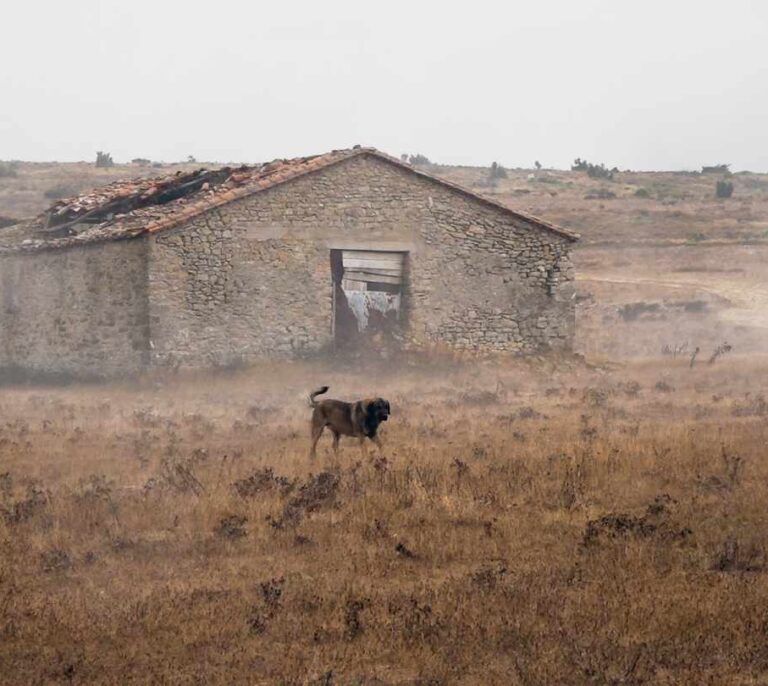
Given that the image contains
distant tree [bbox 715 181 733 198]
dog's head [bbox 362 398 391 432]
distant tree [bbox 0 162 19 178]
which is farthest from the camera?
distant tree [bbox 0 162 19 178]

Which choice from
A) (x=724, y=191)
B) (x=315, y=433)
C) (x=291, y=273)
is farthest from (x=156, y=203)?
(x=724, y=191)

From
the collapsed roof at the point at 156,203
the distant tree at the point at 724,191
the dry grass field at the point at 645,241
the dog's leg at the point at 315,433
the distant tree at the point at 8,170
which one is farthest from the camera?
the distant tree at the point at 8,170

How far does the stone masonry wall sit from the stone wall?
683 mm

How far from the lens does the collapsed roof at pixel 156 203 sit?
2148 centimetres

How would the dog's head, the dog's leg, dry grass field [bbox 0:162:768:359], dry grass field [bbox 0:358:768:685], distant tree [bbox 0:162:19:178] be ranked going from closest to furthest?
dry grass field [bbox 0:358:768:685]
the dog's head
the dog's leg
dry grass field [bbox 0:162:768:359]
distant tree [bbox 0:162:19:178]

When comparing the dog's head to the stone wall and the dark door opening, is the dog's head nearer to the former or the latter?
the stone wall

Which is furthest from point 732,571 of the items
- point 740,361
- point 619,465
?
point 740,361

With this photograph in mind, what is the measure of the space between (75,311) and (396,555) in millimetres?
16277

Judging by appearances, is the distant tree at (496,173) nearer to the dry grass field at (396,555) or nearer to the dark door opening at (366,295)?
the dark door opening at (366,295)

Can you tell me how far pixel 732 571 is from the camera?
729cm

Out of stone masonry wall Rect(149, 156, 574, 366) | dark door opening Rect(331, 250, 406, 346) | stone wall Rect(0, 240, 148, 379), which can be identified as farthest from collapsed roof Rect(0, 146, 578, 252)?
dark door opening Rect(331, 250, 406, 346)

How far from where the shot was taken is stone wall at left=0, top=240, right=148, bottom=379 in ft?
69.9

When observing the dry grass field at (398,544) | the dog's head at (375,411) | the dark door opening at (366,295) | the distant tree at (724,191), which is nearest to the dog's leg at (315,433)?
the dry grass field at (398,544)

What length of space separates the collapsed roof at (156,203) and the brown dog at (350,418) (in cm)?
922
